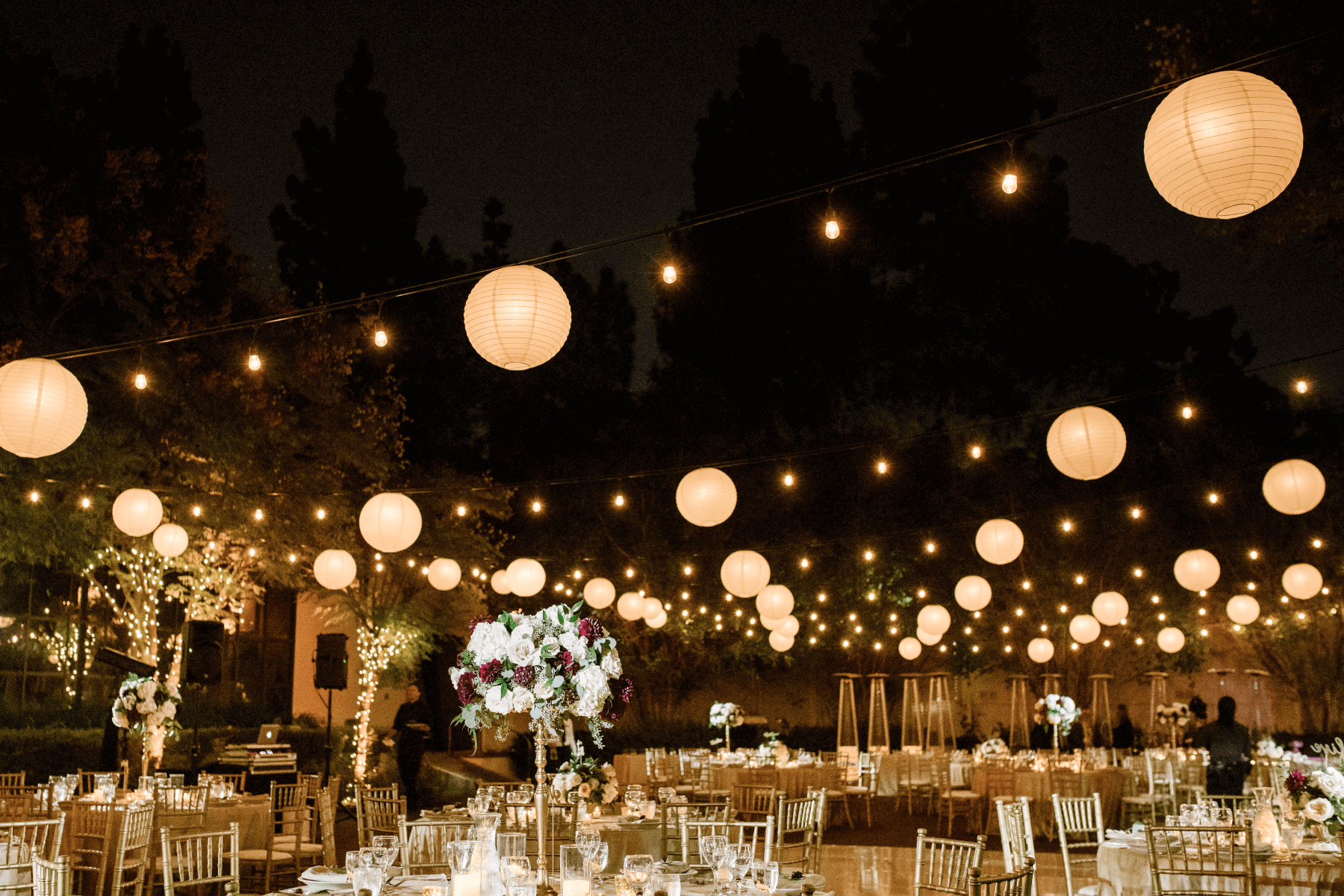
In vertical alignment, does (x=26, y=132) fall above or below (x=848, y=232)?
below

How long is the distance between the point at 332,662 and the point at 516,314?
28.5 feet

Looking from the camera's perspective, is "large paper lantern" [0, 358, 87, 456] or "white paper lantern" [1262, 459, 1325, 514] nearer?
"large paper lantern" [0, 358, 87, 456]

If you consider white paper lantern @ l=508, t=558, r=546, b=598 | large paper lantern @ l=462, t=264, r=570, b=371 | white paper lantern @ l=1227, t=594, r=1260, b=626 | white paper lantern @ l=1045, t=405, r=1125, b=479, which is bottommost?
white paper lantern @ l=1227, t=594, r=1260, b=626

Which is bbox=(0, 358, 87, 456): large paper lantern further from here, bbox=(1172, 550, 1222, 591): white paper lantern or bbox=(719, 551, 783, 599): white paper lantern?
bbox=(1172, 550, 1222, 591): white paper lantern

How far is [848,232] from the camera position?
19203 millimetres

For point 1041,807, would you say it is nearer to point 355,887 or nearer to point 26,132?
point 355,887

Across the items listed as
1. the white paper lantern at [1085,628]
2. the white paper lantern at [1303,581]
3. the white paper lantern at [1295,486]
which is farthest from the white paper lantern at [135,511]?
the white paper lantern at [1085,628]

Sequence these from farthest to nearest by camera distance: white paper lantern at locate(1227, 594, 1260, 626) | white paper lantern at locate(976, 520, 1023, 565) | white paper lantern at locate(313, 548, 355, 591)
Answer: white paper lantern at locate(1227, 594, 1260, 626) → white paper lantern at locate(313, 548, 355, 591) → white paper lantern at locate(976, 520, 1023, 565)

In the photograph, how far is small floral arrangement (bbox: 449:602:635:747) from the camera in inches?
157

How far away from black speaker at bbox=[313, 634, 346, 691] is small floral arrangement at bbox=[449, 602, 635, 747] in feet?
29.3

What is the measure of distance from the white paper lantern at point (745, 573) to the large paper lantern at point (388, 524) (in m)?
3.46

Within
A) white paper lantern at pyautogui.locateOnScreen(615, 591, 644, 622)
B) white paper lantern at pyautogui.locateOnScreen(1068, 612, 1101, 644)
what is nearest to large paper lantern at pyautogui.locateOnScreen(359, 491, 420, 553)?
white paper lantern at pyautogui.locateOnScreen(615, 591, 644, 622)

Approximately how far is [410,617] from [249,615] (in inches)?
174

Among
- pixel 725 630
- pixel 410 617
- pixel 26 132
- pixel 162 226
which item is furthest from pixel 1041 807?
pixel 26 132
